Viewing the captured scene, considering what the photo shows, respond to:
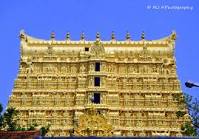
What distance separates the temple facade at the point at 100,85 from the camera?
74.4 metres

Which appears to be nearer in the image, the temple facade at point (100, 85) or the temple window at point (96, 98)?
the temple facade at point (100, 85)

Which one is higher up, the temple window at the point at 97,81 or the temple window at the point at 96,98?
the temple window at the point at 97,81

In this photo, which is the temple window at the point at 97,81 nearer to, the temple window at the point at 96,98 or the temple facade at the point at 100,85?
the temple facade at the point at 100,85

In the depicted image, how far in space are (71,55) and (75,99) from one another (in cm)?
700

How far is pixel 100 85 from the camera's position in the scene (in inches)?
2987

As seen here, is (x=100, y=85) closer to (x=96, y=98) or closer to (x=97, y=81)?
(x=97, y=81)

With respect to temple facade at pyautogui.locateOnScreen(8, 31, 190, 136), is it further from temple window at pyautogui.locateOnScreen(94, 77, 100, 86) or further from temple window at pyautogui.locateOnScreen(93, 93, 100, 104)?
temple window at pyautogui.locateOnScreen(93, 93, 100, 104)

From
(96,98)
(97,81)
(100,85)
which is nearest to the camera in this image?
(96,98)

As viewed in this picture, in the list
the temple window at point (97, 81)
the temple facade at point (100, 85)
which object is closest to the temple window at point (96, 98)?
the temple facade at point (100, 85)

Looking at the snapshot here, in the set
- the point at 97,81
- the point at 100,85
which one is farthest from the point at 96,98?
the point at 97,81

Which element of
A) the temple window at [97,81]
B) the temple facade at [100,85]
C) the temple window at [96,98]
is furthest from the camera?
the temple window at [97,81]

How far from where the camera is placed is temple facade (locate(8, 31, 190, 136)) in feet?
244

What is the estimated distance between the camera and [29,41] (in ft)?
262

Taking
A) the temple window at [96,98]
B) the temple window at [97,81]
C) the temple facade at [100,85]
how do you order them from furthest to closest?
the temple window at [97,81] < the temple window at [96,98] < the temple facade at [100,85]
